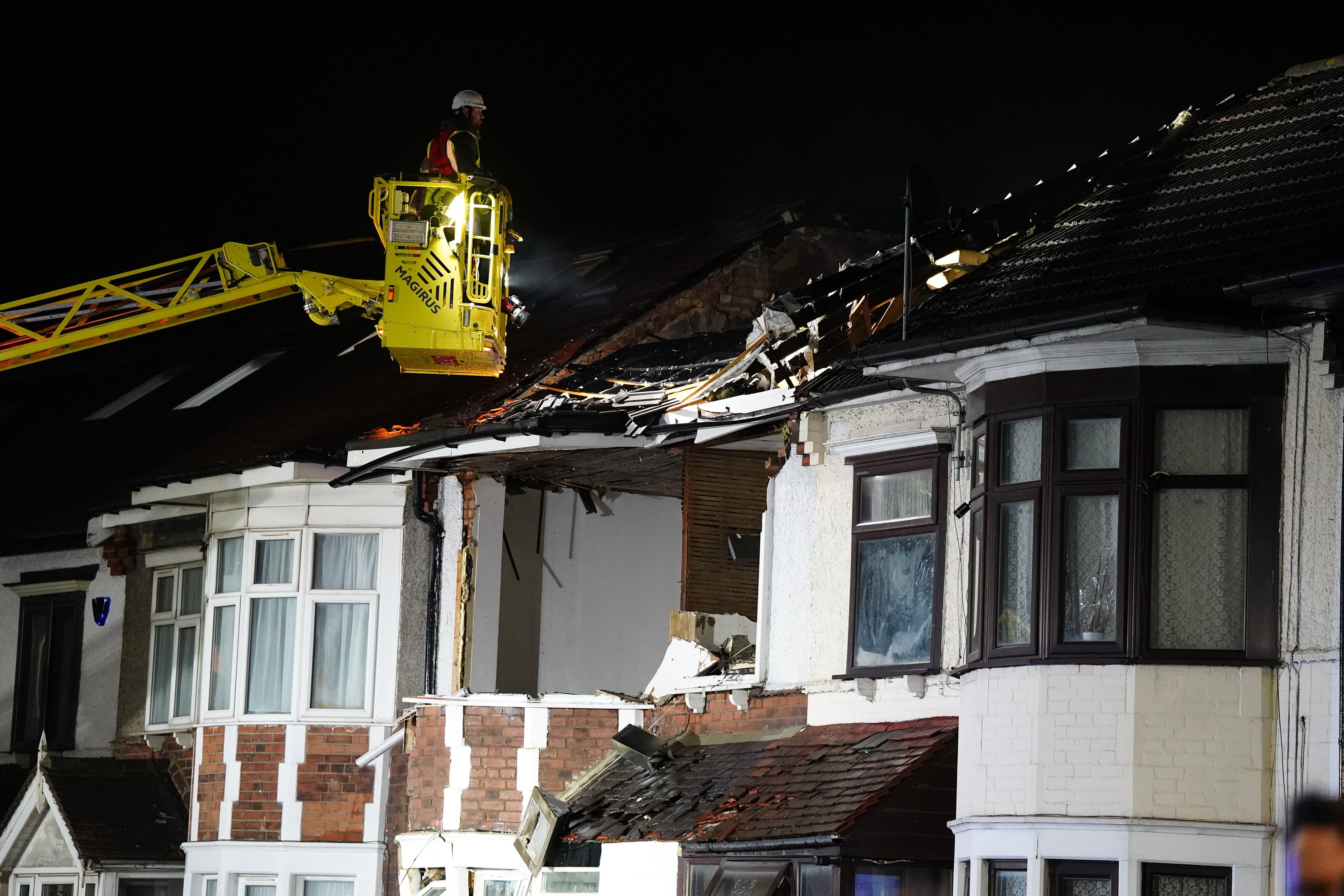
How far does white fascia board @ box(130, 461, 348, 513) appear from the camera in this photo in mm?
20984

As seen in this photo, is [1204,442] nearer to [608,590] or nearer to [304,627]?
[608,590]

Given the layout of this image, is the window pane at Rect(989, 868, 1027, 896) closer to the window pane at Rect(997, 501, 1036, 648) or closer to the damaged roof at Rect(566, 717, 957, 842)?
the damaged roof at Rect(566, 717, 957, 842)

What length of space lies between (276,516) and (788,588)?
21.8 ft

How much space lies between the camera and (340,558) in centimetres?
2141

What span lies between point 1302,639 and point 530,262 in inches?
706

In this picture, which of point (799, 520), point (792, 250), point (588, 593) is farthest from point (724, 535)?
point (792, 250)

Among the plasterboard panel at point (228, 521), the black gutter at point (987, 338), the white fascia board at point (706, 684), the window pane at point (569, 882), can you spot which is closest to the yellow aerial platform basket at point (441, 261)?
the plasterboard panel at point (228, 521)

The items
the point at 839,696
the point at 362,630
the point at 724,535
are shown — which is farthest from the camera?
the point at 362,630

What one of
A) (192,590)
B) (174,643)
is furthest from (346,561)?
(174,643)

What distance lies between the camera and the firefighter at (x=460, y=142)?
1931 cm

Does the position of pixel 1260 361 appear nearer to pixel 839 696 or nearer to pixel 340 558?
pixel 839 696

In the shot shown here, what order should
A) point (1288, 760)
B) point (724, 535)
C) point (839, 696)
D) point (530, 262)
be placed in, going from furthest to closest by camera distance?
point (530, 262)
point (724, 535)
point (839, 696)
point (1288, 760)

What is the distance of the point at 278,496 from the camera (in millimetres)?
21562

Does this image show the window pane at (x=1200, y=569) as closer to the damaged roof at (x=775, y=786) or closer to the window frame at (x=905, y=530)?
the damaged roof at (x=775, y=786)
